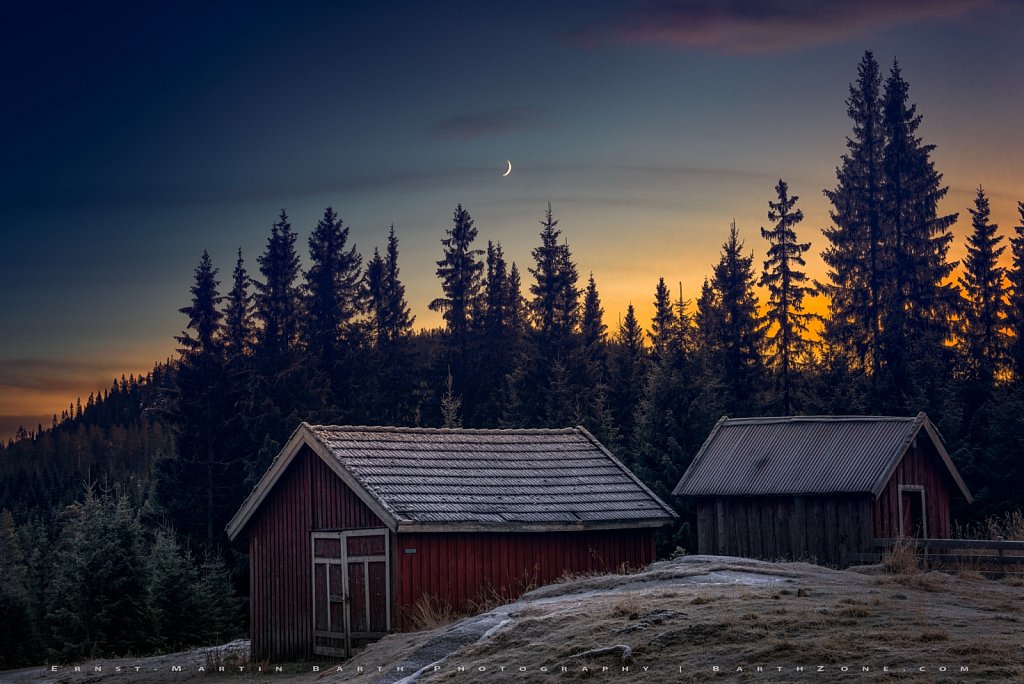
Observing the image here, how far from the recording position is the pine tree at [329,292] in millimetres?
73625

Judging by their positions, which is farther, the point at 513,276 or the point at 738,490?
the point at 513,276

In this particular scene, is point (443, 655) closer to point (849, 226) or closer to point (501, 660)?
point (501, 660)

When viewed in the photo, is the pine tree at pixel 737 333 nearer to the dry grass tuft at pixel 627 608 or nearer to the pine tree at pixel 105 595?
the pine tree at pixel 105 595

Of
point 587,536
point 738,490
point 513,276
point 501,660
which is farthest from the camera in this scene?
point 513,276

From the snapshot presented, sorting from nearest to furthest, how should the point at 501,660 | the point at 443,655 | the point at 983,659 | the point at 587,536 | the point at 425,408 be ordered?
1. the point at 983,659
2. the point at 501,660
3. the point at 443,655
4. the point at 587,536
5. the point at 425,408

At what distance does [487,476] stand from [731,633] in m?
13.1

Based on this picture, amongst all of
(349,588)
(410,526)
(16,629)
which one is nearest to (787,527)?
(410,526)

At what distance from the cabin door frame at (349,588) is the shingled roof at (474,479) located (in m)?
1.13

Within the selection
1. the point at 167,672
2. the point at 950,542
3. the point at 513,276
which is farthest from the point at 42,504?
the point at 950,542

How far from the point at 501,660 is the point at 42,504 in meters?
117

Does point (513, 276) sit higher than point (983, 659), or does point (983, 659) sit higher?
point (513, 276)

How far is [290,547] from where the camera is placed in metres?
28.9

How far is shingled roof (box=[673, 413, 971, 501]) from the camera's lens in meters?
31.2

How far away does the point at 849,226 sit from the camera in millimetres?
65438
